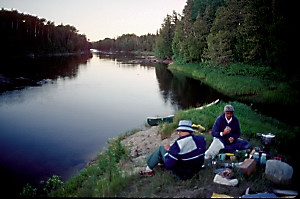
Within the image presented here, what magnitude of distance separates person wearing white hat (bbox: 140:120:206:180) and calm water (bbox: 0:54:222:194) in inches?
209

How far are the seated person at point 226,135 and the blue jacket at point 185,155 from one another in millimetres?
1720

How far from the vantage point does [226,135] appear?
7.33 metres

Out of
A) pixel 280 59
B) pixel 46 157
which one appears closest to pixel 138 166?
pixel 46 157

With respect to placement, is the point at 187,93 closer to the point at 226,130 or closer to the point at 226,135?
the point at 226,135

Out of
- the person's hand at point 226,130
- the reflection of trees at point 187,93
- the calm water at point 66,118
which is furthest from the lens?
the reflection of trees at point 187,93

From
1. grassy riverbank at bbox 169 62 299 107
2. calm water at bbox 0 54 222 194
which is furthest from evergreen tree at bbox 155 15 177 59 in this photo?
calm water at bbox 0 54 222 194

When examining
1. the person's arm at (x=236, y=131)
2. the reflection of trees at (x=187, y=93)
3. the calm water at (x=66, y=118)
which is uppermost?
the person's arm at (x=236, y=131)

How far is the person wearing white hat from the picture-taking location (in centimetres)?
516

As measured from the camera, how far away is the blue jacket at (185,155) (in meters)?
5.16

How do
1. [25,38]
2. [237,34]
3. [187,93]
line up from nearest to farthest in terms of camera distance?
[187,93] < [237,34] < [25,38]

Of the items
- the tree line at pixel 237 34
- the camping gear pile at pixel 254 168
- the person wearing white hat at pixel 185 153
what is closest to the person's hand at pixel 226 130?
the camping gear pile at pixel 254 168

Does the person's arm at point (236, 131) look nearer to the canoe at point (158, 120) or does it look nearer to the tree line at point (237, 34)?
the canoe at point (158, 120)

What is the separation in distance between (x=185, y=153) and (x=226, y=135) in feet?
8.76

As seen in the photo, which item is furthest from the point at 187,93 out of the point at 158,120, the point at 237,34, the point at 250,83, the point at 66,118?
the point at 66,118
